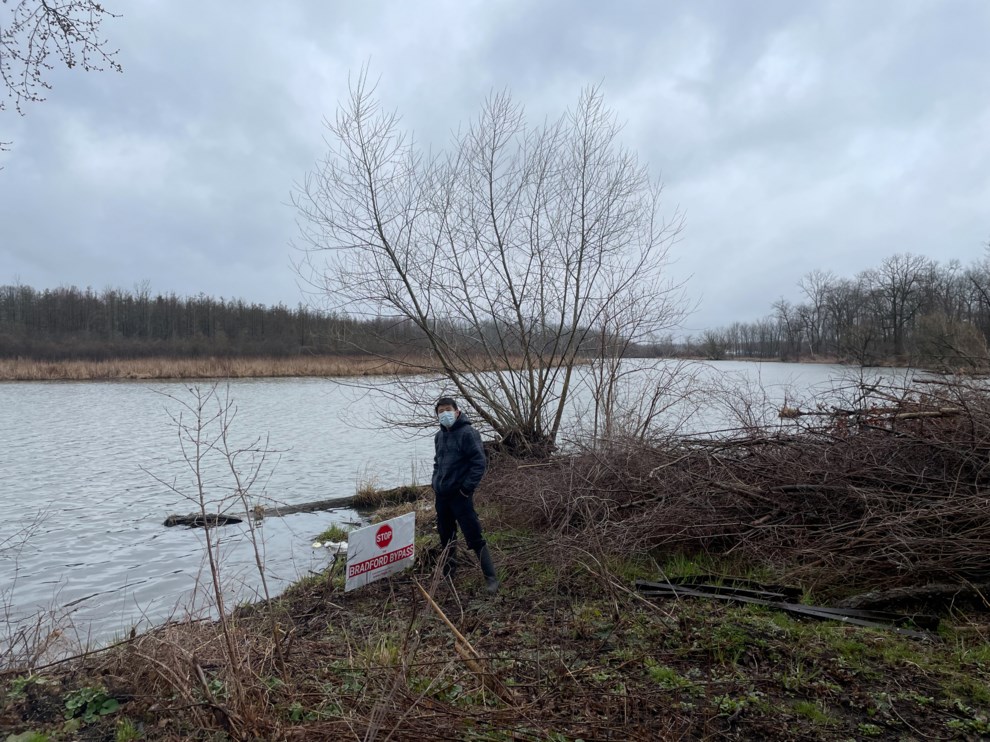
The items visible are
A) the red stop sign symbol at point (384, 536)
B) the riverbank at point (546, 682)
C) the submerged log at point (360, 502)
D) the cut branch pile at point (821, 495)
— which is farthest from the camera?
the submerged log at point (360, 502)

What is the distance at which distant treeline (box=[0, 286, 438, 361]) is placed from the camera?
49.0 metres

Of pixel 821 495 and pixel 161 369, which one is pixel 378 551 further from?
pixel 161 369

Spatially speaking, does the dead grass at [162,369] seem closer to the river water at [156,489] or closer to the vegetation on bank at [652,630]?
the river water at [156,489]

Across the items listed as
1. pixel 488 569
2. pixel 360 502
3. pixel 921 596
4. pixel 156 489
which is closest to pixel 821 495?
pixel 921 596

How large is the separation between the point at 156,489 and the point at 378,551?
901cm

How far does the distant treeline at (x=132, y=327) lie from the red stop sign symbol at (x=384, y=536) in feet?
123

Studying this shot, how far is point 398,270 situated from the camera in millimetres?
11953

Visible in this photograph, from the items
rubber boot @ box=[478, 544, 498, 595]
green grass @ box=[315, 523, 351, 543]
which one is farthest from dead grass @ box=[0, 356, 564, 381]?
rubber boot @ box=[478, 544, 498, 595]

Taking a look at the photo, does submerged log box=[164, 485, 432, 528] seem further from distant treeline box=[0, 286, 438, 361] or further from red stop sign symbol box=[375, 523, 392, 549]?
distant treeline box=[0, 286, 438, 361]

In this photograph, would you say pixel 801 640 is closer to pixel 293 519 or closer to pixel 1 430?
pixel 293 519

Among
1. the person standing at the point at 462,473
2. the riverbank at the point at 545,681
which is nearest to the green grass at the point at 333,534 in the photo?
the person standing at the point at 462,473

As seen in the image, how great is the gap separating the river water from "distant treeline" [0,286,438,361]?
2309 centimetres

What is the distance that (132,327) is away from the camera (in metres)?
64.4

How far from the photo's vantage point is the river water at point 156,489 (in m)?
7.98
